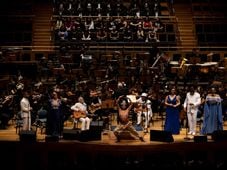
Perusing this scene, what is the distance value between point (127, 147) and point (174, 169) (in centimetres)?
119

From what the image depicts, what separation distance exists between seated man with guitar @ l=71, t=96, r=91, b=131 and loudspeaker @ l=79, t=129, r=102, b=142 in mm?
1148

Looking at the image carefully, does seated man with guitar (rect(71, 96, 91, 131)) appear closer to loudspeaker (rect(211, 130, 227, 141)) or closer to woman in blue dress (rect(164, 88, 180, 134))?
woman in blue dress (rect(164, 88, 180, 134))

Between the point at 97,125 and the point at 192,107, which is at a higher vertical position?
the point at 192,107

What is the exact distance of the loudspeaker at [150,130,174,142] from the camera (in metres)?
10.1

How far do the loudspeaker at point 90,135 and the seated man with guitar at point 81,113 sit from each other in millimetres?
1148

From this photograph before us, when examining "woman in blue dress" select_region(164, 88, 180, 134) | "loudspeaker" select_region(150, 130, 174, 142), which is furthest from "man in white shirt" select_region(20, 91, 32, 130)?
"woman in blue dress" select_region(164, 88, 180, 134)

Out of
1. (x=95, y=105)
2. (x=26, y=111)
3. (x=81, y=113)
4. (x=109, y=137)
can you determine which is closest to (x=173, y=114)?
(x=109, y=137)

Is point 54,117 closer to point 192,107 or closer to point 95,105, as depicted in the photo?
point 95,105

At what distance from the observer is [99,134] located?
10.5m

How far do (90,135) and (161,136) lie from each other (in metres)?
1.60

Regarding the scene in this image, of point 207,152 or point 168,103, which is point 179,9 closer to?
point 168,103

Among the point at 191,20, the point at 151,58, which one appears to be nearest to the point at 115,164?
the point at 151,58

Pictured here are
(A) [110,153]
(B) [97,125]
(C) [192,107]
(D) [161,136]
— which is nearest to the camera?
(A) [110,153]

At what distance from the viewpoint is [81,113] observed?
458 inches
